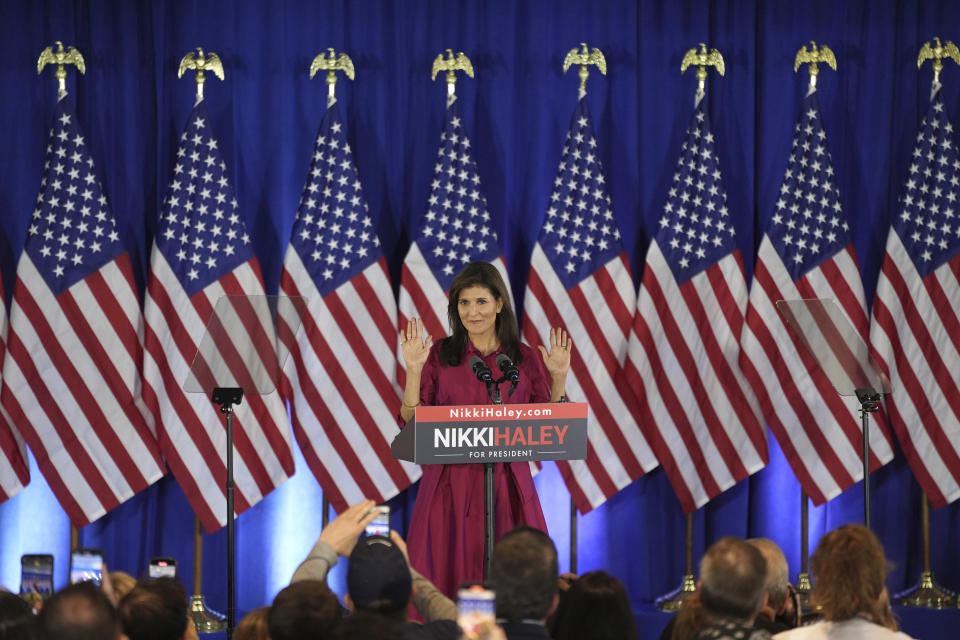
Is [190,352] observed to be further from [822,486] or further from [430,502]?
[822,486]

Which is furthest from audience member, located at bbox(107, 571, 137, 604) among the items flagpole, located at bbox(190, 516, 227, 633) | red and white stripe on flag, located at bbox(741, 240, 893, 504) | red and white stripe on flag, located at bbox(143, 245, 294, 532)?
red and white stripe on flag, located at bbox(741, 240, 893, 504)

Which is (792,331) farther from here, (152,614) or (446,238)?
(152,614)

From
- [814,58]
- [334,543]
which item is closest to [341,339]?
[814,58]

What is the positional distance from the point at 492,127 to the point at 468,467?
2733 millimetres

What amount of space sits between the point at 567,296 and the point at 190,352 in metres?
2.00

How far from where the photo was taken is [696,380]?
21.2ft

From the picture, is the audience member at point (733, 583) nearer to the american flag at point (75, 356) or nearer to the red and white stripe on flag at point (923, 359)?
the red and white stripe on flag at point (923, 359)

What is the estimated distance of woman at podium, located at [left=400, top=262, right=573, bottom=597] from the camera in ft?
15.0

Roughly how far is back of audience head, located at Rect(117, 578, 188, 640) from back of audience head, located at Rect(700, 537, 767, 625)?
1.25 m

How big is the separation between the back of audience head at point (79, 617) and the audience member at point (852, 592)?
172 centimetres

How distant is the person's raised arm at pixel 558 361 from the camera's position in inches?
172

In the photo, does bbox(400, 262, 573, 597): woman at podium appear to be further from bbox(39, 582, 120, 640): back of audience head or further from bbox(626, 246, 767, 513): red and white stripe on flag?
bbox(39, 582, 120, 640): back of audience head

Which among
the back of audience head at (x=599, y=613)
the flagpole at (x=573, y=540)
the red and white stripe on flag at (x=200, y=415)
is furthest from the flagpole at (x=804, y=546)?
the back of audience head at (x=599, y=613)

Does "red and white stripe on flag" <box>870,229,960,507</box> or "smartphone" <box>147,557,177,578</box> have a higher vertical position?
"red and white stripe on flag" <box>870,229,960,507</box>
